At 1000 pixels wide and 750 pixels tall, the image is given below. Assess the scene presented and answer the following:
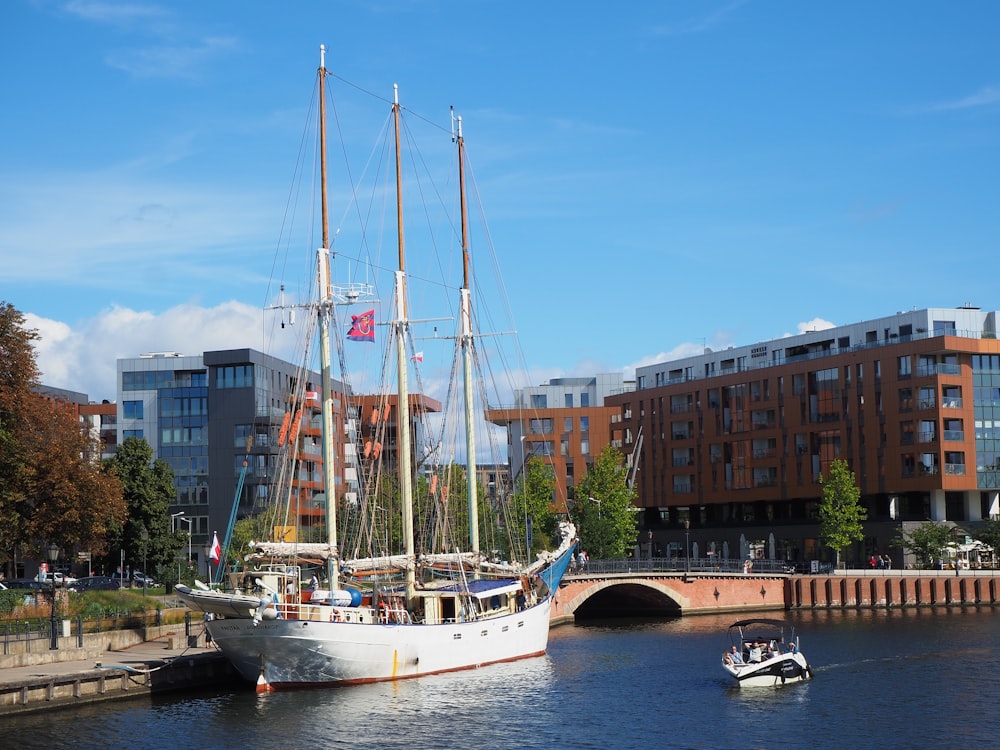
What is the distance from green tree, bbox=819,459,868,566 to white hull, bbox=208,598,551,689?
2821 inches

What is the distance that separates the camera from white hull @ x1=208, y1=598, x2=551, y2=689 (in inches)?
2424

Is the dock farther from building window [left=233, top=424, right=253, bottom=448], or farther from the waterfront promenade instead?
building window [left=233, top=424, right=253, bottom=448]

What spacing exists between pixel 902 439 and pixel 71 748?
10850cm

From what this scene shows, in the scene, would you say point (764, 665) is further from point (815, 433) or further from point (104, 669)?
point (815, 433)

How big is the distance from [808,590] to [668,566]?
12.9 m

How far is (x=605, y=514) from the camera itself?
13350cm

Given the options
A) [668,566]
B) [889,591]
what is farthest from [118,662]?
[889,591]

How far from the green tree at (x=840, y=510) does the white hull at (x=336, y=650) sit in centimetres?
7165

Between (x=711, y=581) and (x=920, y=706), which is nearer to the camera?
(x=920, y=706)

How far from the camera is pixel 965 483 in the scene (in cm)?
13488

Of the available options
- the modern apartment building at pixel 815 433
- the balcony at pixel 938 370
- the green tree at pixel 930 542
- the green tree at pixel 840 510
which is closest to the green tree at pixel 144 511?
the modern apartment building at pixel 815 433

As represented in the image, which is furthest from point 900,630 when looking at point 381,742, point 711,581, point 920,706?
point 381,742

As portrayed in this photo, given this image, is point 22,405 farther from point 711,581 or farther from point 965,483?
point 965,483

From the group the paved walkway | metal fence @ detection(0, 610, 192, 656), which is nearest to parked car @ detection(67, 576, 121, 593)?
the paved walkway
